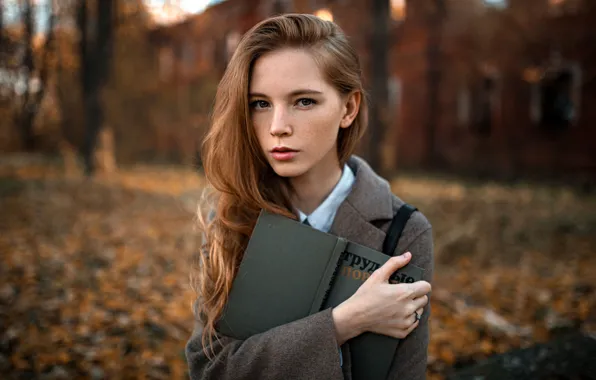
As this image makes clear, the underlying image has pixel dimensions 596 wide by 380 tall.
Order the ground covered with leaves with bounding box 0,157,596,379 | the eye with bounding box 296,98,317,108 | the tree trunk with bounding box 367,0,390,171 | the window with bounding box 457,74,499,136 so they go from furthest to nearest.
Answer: the window with bounding box 457,74,499,136 < the tree trunk with bounding box 367,0,390,171 < the ground covered with leaves with bounding box 0,157,596,379 < the eye with bounding box 296,98,317,108

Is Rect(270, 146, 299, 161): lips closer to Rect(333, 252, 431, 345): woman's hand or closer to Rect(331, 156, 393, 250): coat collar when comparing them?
Rect(331, 156, 393, 250): coat collar

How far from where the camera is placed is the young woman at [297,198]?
5.05 feet

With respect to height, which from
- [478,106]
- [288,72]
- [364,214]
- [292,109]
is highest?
[288,72]

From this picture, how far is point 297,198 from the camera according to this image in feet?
6.11

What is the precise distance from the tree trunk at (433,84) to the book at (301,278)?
17.7 metres

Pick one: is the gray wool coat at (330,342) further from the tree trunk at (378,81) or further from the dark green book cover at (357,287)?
the tree trunk at (378,81)

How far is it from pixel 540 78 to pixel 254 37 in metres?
15.3

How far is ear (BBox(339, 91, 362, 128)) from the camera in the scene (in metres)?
1.78

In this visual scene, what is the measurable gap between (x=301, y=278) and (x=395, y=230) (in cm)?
40

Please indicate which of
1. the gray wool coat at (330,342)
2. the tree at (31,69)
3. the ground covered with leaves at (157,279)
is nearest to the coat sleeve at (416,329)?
the gray wool coat at (330,342)

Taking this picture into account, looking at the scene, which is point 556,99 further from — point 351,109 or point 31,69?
point 351,109

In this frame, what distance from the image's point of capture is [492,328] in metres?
4.28

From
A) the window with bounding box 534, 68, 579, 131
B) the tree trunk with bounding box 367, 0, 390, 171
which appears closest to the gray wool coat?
the tree trunk with bounding box 367, 0, 390, 171

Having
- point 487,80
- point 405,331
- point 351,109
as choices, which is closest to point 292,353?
point 405,331
